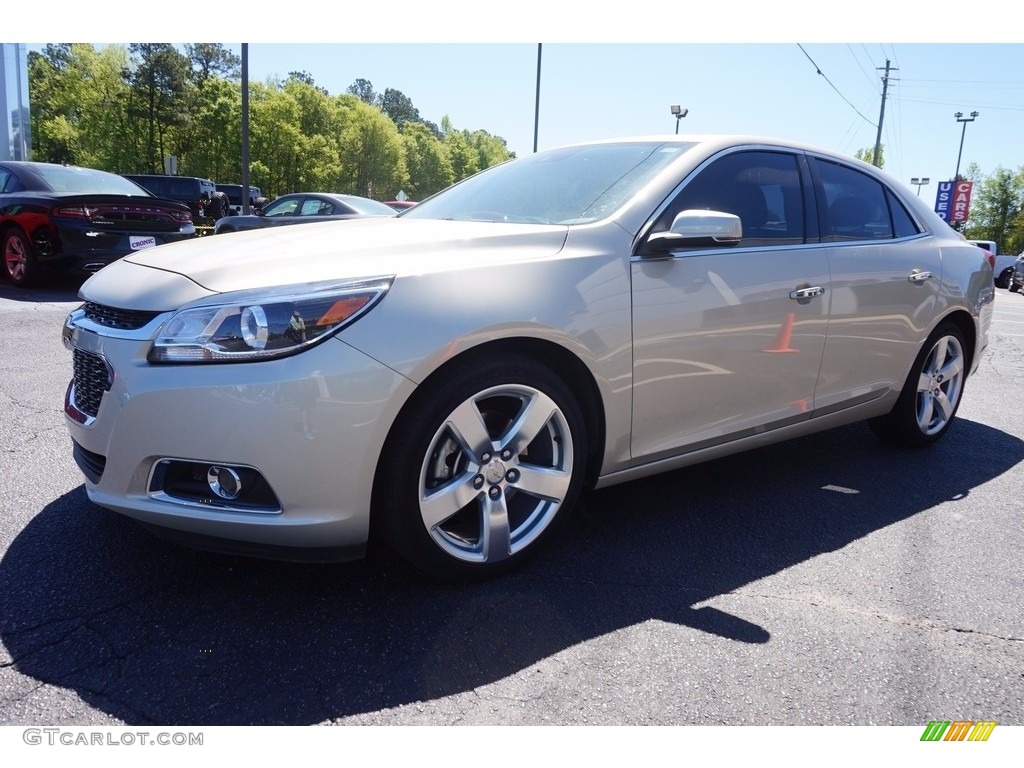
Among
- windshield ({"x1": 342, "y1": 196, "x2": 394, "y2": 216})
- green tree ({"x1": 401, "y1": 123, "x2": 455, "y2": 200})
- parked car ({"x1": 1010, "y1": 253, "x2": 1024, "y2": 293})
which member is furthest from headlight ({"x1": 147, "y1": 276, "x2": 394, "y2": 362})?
green tree ({"x1": 401, "y1": 123, "x2": 455, "y2": 200})

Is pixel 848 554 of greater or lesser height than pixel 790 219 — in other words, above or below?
below

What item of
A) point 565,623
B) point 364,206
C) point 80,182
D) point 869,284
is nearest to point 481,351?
point 565,623

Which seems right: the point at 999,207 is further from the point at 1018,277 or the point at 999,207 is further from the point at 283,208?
the point at 283,208

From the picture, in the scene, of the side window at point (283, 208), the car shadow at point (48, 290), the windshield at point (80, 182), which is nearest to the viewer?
the car shadow at point (48, 290)

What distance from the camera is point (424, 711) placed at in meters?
1.92

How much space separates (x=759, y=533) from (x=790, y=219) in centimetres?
137

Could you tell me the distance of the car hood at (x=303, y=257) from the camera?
2.27 meters

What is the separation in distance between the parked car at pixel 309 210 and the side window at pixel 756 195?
10683 mm

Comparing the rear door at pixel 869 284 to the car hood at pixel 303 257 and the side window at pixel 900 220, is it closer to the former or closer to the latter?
the side window at pixel 900 220

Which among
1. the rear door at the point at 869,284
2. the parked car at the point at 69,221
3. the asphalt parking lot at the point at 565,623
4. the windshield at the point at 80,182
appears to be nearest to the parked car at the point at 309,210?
the windshield at the point at 80,182
